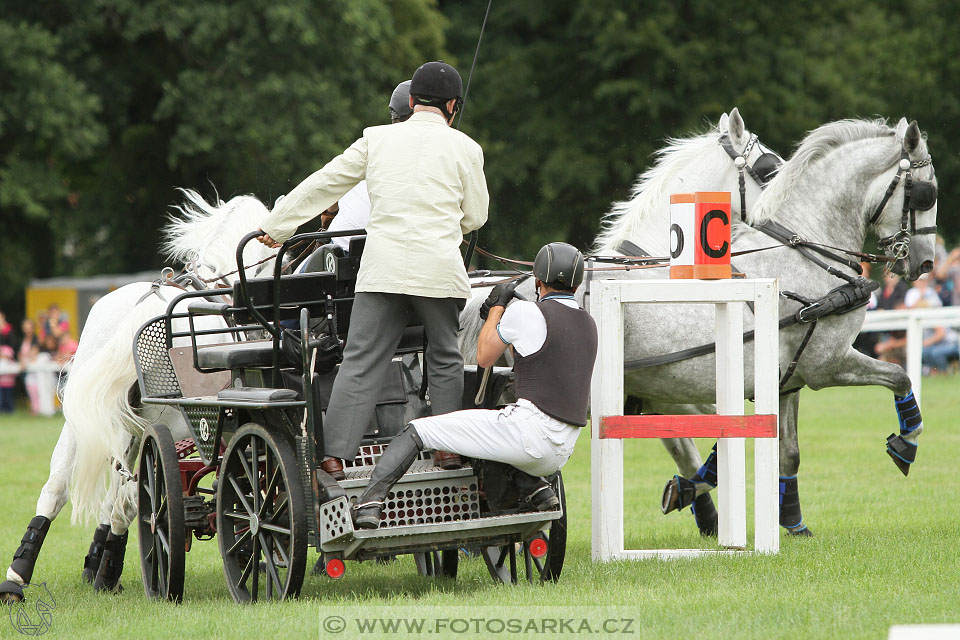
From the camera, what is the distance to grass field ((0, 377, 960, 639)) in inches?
209

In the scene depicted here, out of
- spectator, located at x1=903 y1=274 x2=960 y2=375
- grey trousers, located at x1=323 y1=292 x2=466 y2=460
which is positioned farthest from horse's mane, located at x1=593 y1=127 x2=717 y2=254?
spectator, located at x1=903 y1=274 x2=960 y2=375

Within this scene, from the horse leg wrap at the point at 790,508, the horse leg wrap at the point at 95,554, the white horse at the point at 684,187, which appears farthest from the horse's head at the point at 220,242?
the horse leg wrap at the point at 790,508

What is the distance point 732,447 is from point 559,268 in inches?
62.0

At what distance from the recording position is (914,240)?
26.1 feet

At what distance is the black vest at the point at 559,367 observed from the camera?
19.2ft

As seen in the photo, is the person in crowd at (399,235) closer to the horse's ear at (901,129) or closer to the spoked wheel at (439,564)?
the spoked wheel at (439,564)

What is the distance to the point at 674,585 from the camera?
19.7 ft

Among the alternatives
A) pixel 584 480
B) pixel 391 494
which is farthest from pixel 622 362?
pixel 584 480

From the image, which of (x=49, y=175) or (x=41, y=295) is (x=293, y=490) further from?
(x=41, y=295)

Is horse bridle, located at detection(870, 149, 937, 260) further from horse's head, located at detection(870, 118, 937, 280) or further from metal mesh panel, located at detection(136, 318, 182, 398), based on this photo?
metal mesh panel, located at detection(136, 318, 182, 398)

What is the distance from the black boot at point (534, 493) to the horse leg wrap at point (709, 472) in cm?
229

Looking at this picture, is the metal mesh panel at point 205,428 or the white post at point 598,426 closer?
the metal mesh panel at point 205,428

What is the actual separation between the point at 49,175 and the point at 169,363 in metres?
15.9

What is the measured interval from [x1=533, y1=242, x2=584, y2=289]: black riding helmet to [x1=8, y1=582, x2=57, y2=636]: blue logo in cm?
269
